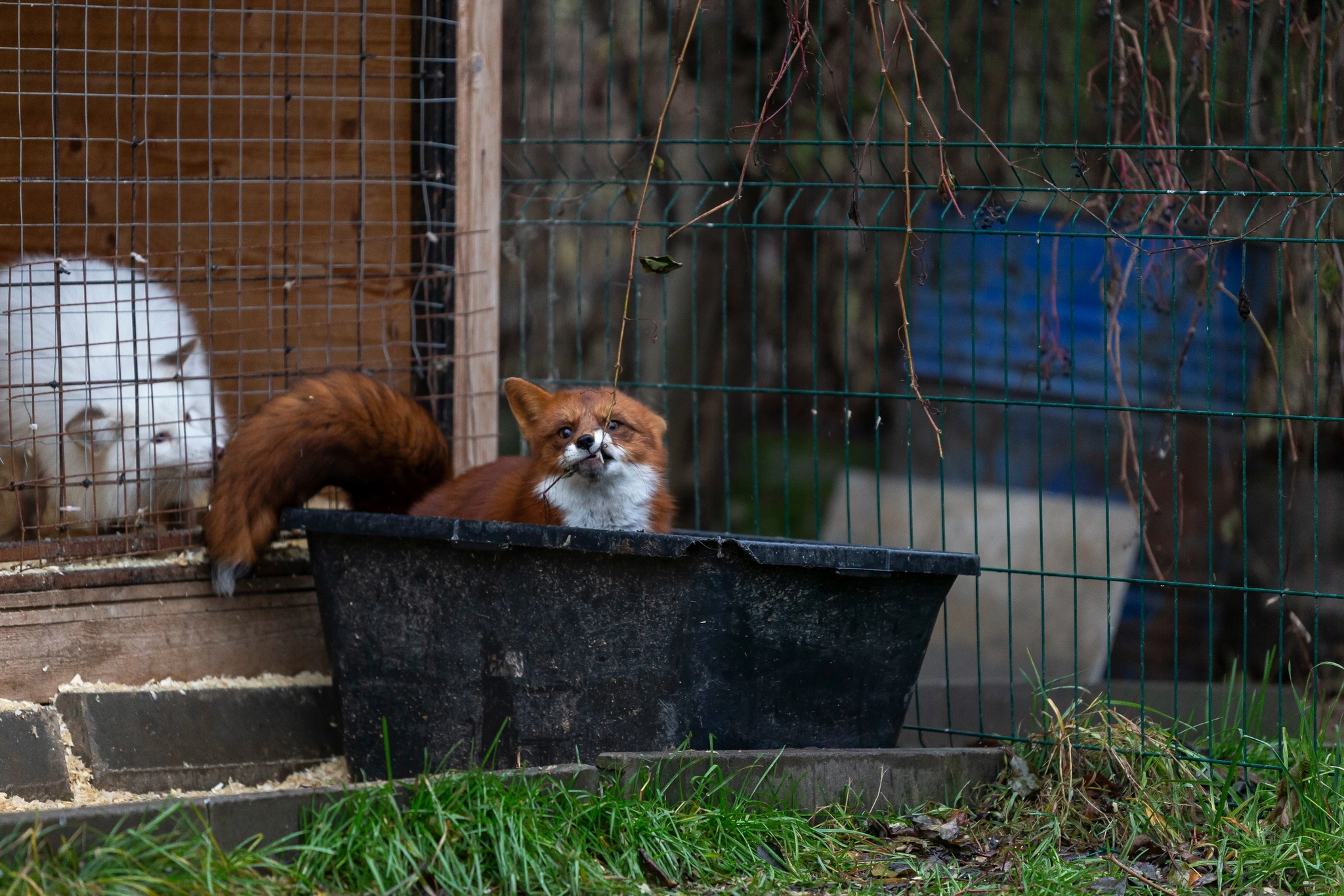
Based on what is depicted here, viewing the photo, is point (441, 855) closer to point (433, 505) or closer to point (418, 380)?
point (433, 505)

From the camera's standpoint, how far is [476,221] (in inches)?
173

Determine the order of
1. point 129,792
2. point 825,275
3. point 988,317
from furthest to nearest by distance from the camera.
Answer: point 825,275 < point 988,317 < point 129,792

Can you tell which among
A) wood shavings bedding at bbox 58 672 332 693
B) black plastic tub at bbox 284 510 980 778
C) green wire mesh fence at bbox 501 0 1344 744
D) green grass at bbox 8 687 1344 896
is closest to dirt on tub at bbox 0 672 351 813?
wood shavings bedding at bbox 58 672 332 693

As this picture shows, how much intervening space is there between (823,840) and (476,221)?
243 centimetres

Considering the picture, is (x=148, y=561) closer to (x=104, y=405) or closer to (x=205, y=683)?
(x=205, y=683)

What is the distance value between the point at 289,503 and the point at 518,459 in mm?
727

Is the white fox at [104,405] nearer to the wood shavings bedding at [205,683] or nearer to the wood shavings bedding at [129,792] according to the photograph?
the wood shavings bedding at [205,683]

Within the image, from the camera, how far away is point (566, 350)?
350 inches

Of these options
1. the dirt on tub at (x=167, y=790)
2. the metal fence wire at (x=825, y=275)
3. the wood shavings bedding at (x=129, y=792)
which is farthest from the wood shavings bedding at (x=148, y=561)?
the wood shavings bedding at (x=129, y=792)

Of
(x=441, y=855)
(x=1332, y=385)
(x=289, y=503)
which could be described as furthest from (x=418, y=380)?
(x=1332, y=385)

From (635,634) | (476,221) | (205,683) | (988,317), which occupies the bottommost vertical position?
(205,683)

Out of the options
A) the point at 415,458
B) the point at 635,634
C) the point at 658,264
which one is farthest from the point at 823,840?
the point at 415,458

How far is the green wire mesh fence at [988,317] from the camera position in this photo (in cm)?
508

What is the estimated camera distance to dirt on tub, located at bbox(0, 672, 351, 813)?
10.8 feet
